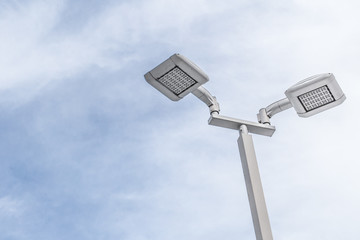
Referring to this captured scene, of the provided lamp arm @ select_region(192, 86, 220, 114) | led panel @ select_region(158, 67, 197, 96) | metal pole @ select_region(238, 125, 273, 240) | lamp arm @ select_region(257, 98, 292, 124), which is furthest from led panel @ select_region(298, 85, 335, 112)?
led panel @ select_region(158, 67, 197, 96)

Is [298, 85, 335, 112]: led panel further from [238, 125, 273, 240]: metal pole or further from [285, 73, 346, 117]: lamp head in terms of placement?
[238, 125, 273, 240]: metal pole

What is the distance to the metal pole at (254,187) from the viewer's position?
12.6 ft

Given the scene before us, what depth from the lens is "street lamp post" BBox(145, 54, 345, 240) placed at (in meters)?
4.25

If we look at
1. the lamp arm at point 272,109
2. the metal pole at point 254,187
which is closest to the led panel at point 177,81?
the metal pole at point 254,187

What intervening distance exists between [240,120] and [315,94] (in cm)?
64

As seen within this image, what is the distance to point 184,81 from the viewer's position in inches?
175

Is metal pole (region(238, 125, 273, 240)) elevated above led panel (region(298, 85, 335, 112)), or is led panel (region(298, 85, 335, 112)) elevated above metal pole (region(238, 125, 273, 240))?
led panel (region(298, 85, 335, 112))

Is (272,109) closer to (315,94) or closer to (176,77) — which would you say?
(315,94)

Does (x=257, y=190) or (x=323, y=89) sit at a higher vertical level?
(x=323, y=89)

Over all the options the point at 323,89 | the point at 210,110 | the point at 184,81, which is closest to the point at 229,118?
the point at 210,110

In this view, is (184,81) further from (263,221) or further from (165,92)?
(263,221)

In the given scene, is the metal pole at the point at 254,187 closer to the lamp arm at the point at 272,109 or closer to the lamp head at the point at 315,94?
the lamp arm at the point at 272,109

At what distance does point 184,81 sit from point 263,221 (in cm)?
129

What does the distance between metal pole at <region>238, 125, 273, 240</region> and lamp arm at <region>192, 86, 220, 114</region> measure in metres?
0.30
